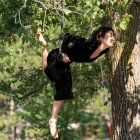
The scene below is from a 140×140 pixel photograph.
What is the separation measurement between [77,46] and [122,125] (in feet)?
5.30

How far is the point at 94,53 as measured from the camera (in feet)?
20.6

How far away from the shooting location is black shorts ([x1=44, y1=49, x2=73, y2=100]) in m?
6.34

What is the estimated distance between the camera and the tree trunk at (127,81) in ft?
23.3

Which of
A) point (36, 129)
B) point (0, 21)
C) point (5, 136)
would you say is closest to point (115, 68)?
point (0, 21)

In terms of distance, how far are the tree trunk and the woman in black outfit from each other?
90cm

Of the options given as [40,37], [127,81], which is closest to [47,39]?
[127,81]

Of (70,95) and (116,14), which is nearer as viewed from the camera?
(70,95)

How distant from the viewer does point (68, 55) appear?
6.25m

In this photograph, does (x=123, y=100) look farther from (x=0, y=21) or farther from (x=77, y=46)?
(x=0, y=21)

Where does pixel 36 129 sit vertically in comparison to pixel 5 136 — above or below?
above

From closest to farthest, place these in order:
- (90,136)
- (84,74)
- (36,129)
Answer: (84,74) → (36,129) → (90,136)

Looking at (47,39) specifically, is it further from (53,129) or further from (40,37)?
(53,129)

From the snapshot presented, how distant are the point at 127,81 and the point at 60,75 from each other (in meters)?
1.23

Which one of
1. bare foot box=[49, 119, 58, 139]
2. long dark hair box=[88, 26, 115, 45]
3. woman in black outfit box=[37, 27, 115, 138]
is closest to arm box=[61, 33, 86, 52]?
woman in black outfit box=[37, 27, 115, 138]
